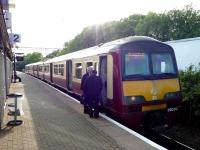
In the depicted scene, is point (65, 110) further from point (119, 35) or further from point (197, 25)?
point (119, 35)

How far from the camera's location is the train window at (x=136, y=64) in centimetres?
1050

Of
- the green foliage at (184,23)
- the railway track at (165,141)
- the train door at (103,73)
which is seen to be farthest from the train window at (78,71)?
the green foliage at (184,23)

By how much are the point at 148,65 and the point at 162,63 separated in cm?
60

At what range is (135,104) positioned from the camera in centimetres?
1020

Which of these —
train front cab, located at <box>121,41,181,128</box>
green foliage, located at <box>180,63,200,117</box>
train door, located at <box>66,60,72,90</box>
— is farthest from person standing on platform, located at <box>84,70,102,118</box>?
train door, located at <box>66,60,72,90</box>

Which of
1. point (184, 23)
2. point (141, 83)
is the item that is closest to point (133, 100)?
point (141, 83)

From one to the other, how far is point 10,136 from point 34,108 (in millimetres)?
5401

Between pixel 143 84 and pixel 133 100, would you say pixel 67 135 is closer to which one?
pixel 133 100

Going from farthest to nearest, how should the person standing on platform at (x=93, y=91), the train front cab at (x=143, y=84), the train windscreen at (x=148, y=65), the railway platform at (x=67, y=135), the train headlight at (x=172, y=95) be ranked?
the person standing on platform at (x=93, y=91) < the train headlight at (x=172, y=95) < the train windscreen at (x=148, y=65) < the train front cab at (x=143, y=84) < the railway platform at (x=67, y=135)

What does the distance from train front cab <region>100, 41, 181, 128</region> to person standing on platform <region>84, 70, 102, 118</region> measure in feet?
1.15

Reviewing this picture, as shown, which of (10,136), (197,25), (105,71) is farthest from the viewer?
(197,25)

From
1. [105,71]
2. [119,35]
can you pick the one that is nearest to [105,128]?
[105,71]

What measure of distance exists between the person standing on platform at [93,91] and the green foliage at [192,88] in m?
3.57

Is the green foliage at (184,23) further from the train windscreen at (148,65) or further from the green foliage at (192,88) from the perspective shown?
the train windscreen at (148,65)
